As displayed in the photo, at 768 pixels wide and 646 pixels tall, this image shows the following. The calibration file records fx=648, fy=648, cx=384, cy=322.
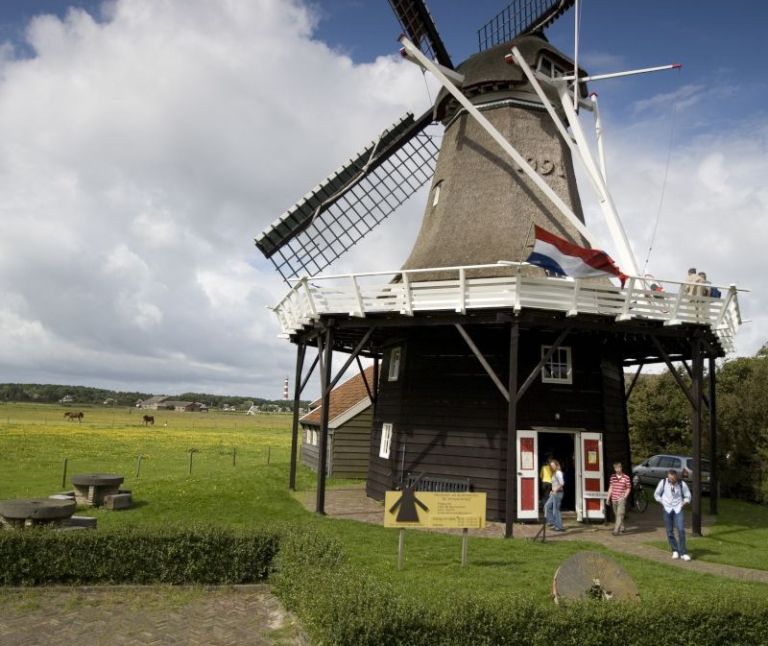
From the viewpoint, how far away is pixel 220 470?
27.8 meters

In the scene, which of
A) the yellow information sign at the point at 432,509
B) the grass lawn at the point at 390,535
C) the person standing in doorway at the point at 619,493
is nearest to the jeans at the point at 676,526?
the grass lawn at the point at 390,535

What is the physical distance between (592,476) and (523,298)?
564 centimetres

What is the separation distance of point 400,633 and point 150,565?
5203 millimetres

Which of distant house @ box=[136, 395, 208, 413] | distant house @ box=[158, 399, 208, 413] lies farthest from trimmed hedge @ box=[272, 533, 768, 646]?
distant house @ box=[158, 399, 208, 413]

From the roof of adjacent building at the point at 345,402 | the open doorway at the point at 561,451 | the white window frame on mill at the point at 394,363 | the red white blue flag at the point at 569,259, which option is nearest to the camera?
the red white blue flag at the point at 569,259

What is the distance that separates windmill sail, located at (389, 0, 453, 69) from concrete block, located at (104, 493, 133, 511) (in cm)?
1700

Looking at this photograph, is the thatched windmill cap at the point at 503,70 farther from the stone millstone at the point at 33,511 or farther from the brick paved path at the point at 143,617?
the stone millstone at the point at 33,511

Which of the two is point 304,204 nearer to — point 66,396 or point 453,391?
point 453,391

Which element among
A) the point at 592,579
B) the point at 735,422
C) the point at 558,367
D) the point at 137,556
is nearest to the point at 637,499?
the point at 558,367

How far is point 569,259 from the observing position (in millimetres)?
14258

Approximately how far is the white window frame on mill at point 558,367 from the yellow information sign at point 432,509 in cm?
677

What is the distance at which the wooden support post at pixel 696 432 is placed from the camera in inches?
592

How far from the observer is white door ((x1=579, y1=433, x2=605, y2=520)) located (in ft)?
54.2

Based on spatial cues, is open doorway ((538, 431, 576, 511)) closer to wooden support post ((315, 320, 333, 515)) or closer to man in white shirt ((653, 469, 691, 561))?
man in white shirt ((653, 469, 691, 561))
